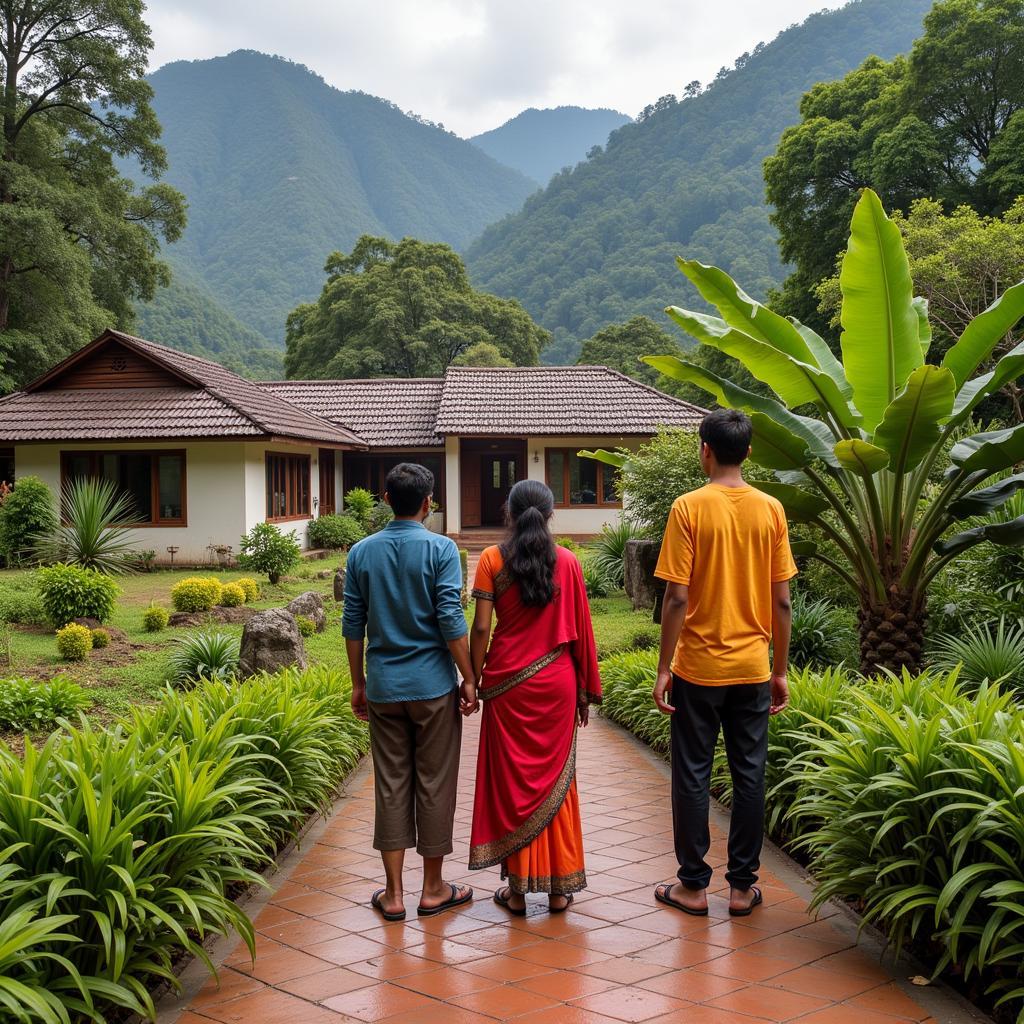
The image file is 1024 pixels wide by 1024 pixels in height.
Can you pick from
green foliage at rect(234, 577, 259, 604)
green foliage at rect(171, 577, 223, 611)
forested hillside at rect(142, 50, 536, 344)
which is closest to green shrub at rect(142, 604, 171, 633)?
green foliage at rect(171, 577, 223, 611)

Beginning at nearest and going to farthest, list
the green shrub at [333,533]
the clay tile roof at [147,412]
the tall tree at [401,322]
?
1. the clay tile roof at [147,412]
2. the green shrub at [333,533]
3. the tall tree at [401,322]

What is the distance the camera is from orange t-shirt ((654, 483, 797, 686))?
13.8 feet

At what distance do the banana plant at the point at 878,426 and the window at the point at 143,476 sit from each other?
15867 mm

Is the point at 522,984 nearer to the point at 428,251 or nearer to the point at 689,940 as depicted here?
the point at 689,940

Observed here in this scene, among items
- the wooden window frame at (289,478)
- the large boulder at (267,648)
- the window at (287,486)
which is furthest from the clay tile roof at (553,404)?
the large boulder at (267,648)

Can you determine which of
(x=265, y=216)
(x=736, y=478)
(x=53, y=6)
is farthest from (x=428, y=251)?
(x=265, y=216)

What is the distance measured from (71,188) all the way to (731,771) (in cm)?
3195

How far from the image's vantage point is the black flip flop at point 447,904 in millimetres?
4340

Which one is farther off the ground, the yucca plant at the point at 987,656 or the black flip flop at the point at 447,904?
the yucca plant at the point at 987,656

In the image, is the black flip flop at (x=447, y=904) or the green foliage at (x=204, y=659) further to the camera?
the green foliage at (x=204, y=659)

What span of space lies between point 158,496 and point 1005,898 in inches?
778

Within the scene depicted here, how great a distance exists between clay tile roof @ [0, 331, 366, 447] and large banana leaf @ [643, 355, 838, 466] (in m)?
13.5

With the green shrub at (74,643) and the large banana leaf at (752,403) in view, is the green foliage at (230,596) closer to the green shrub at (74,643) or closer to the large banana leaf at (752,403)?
the green shrub at (74,643)

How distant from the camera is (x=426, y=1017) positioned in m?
3.40
